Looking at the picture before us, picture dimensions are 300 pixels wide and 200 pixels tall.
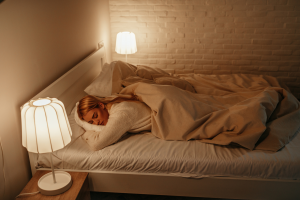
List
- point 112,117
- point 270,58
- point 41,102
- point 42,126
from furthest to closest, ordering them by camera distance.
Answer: point 270,58 < point 112,117 < point 41,102 < point 42,126

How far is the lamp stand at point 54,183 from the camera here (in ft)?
4.12

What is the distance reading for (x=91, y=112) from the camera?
1666 millimetres

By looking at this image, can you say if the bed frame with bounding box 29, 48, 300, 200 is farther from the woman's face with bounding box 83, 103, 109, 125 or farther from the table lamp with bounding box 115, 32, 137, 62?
the table lamp with bounding box 115, 32, 137, 62

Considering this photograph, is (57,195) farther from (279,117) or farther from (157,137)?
(279,117)

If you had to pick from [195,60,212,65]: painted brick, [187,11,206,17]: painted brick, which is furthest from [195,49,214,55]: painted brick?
[187,11,206,17]: painted brick

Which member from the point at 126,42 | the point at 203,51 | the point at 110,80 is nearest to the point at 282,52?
the point at 203,51

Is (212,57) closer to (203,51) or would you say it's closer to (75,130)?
(203,51)

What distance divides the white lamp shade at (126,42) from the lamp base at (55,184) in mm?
2011

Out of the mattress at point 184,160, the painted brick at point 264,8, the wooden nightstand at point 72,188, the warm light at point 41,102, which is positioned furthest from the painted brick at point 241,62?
the warm light at point 41,102

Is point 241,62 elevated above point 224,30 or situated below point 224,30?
below

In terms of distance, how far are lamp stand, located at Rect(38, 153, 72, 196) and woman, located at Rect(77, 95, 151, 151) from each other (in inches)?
9.4

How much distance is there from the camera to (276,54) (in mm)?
3252

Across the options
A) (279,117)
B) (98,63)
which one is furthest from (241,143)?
(98,63)

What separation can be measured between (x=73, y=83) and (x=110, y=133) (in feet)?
2.26
